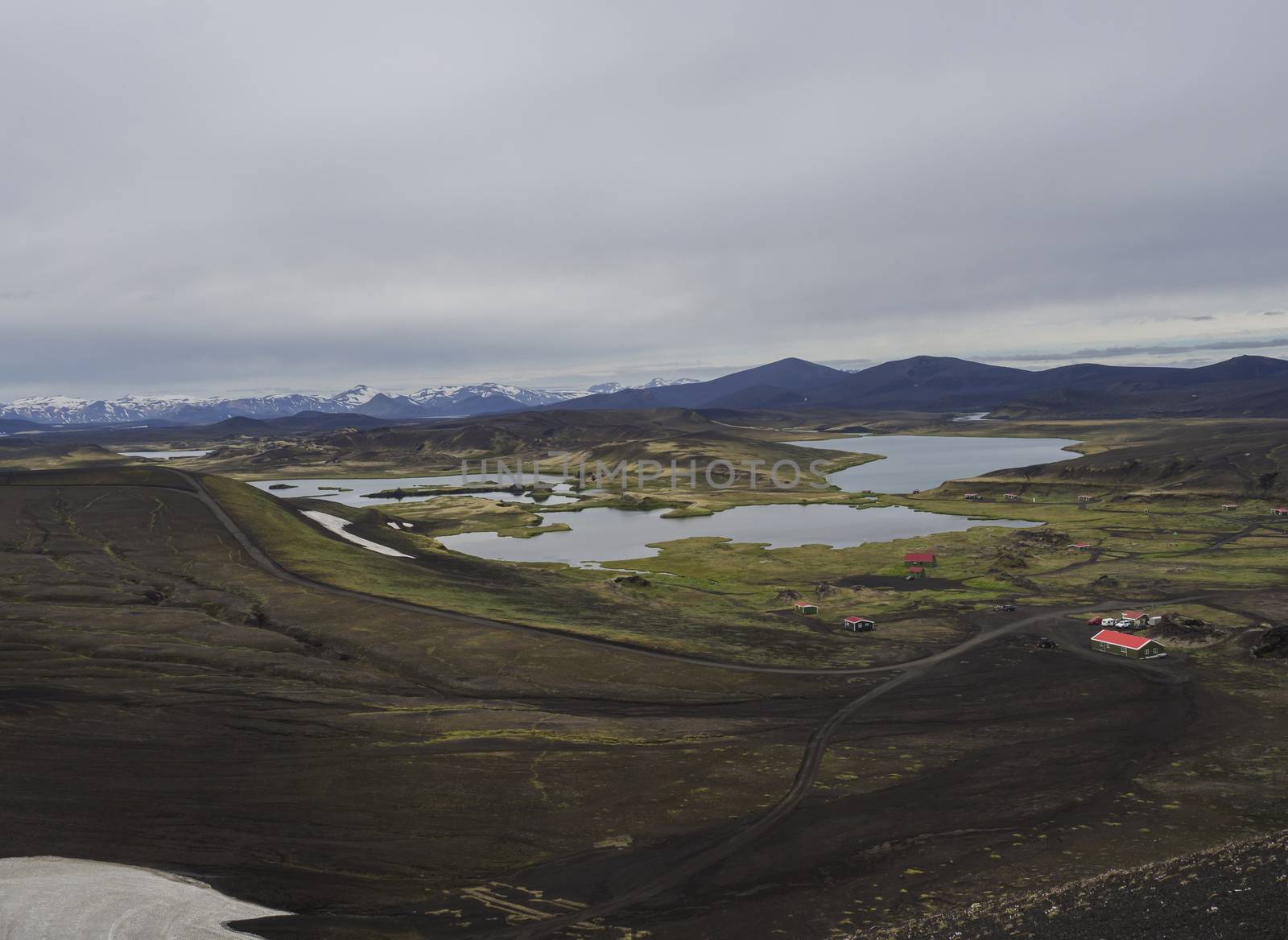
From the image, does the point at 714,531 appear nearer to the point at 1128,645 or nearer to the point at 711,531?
the point at 711,531

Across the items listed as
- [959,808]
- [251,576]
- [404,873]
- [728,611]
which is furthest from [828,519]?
[404,873]

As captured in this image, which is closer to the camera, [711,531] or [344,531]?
[344,531]

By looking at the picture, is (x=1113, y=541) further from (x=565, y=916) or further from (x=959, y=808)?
(x=565, y=916)

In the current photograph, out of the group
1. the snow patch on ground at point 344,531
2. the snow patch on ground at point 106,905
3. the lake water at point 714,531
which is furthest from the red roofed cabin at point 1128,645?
the snow patch on ground at point 344,531

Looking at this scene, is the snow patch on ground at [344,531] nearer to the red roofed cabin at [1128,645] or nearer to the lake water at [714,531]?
the lake water at [714,531]

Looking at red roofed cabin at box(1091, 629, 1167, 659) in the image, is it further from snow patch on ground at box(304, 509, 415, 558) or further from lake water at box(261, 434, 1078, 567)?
snow patch on ground at box(304, 509, 415, 558)

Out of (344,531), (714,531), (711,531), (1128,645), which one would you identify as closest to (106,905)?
(1128,645)

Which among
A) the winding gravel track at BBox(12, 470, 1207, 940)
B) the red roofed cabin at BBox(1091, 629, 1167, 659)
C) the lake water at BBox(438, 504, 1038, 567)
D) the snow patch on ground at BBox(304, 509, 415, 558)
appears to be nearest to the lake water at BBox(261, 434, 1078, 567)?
the lake water at BBox(438, 504, 1038, 567)
